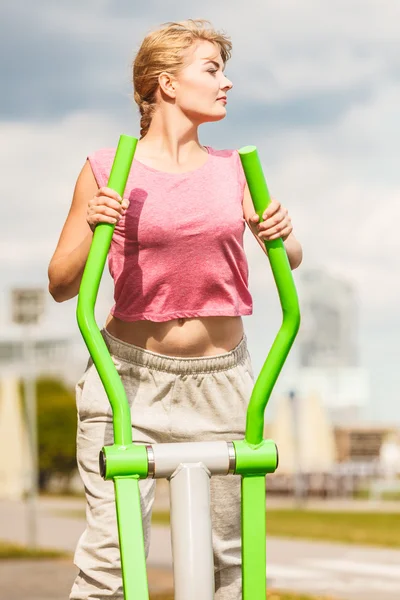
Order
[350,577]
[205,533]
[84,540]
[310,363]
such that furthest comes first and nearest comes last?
[310,363]
[350,577]
[84,540]
[205,533]

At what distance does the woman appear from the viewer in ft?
9.75

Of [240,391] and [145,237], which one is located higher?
[145,237]

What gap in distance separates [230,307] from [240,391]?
0.22 meters

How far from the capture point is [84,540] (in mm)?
2957

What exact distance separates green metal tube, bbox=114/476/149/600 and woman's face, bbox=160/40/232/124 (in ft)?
3.24

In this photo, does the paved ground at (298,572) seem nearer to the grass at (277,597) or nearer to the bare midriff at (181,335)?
the grass at (277,597)

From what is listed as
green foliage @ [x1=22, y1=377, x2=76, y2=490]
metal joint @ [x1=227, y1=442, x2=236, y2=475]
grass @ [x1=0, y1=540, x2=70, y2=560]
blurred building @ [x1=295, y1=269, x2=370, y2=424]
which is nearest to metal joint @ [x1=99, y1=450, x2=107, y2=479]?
metal joint @ [x1=227, y1=442, x2=236, y2=475]

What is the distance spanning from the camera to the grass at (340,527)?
1318 centimetres

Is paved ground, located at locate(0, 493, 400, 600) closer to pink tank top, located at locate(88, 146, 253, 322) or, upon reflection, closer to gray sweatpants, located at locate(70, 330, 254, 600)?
gray sweatpants, located at locate(70, 330, 254, 600)

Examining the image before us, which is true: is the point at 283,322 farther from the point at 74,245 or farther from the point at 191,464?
the point at 74,245

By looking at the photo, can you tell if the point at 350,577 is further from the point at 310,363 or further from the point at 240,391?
the point at 310,363

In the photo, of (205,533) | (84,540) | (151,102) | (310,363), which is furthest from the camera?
(310,363)

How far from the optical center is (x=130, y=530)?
2.58m

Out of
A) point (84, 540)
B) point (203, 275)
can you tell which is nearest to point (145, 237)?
point (203, 275)
